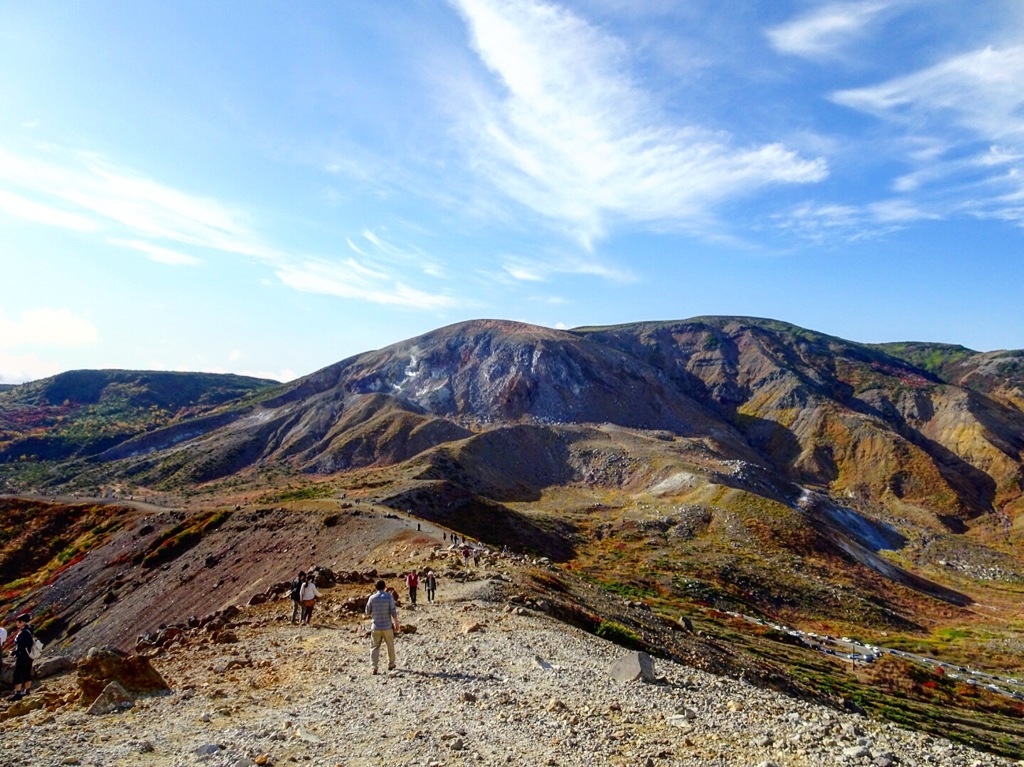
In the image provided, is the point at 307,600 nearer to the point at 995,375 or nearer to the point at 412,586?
the point at 412,586

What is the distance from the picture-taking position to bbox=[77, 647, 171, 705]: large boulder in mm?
11984

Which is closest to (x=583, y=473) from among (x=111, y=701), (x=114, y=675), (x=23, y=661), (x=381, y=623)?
(x=381, y=623)

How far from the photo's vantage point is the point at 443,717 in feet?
36.2

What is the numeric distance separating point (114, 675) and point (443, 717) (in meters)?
6.53

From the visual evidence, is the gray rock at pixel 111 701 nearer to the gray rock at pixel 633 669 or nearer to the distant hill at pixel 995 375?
the gray rock at pixel 633 669

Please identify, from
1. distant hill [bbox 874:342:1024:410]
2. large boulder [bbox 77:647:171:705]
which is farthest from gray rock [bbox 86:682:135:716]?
distant hill [bbox 874:342:1024:410]

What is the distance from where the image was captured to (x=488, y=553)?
33.2 meters

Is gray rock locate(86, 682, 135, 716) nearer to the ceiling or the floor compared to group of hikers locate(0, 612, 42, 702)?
nearer to the ceiling

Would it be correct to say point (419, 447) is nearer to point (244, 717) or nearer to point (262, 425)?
point (262, 425)

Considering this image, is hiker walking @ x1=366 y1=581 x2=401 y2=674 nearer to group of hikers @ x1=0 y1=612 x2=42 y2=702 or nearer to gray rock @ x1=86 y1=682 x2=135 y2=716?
gray rock @ x1=86 y1=682 x2=135 y2=716

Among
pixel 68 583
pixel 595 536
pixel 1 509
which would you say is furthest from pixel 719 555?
pixel 1 509

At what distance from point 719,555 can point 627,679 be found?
162ft

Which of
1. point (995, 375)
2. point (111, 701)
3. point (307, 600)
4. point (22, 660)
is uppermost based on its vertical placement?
point (995, 375)

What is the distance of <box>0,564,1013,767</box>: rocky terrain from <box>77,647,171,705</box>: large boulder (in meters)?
0.36
